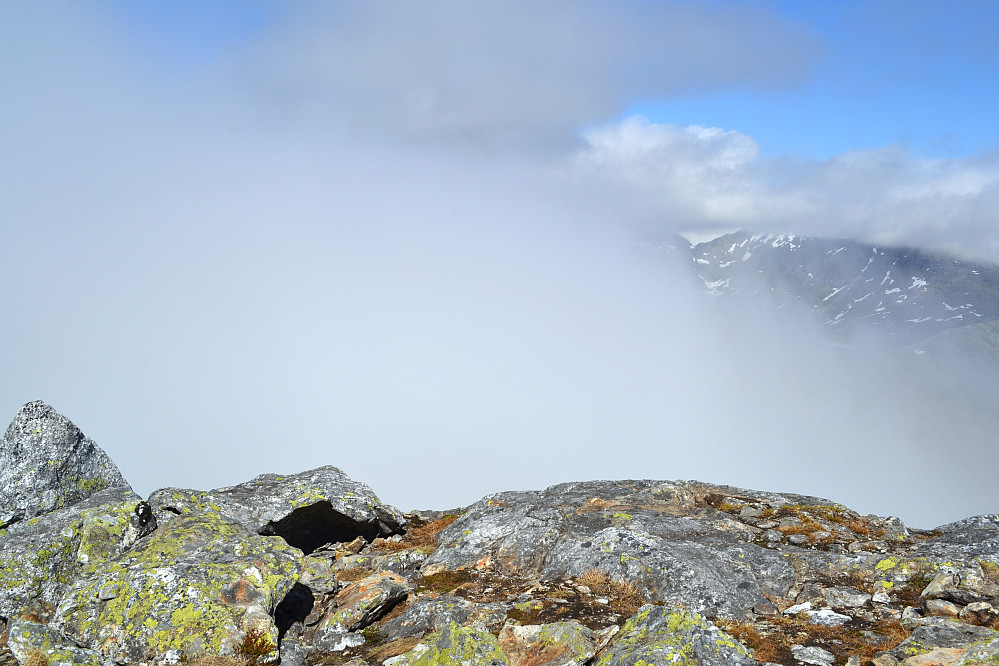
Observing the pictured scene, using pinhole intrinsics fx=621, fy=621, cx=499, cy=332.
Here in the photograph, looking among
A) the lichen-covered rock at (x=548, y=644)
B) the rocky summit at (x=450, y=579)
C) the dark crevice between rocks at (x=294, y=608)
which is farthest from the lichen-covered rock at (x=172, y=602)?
the lichen-covered rock at (x=548, y=644)

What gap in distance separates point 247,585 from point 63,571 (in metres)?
6.18

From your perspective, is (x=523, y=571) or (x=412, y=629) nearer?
(x=412, y=629)

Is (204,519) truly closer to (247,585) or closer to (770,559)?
(247,585)

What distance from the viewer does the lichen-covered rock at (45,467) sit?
Answer: 20.0m

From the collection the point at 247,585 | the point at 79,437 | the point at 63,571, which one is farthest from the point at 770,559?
the point at 79,437

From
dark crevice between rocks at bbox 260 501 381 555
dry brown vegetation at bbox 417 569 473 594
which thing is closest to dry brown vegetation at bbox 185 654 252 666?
dry brown vegetation at bbox 417 569 473 594

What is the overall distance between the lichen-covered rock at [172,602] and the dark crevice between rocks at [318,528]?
20.7ft

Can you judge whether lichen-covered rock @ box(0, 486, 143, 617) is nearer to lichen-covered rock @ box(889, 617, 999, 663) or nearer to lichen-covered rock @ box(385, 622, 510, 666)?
lichen-covered rock @ box(385, 622, 510, 666)

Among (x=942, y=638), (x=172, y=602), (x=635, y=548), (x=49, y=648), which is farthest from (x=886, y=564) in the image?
(x=49, y=648)

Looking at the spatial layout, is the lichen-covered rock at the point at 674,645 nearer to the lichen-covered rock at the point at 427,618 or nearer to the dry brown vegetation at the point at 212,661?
the lichen-covered rock at the point at 427,618

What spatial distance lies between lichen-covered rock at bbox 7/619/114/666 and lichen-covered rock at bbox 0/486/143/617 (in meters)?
3.09

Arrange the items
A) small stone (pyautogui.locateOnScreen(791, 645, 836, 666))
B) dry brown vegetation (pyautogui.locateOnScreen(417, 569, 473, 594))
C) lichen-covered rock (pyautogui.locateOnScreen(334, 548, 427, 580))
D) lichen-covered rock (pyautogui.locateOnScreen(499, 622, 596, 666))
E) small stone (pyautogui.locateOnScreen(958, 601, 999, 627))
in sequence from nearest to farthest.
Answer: lichen-covered rock (pyautogui.locateOnScreen(499, 622, 596, 666)), small stone (pyautogui.locateOnScreen(791, 645, 836, 666)), small stone (pyautogui.locateOnScreen(958, 601, 999, 627)), dry brown vegetation (pyautogui.locateOnScreen(417, 569, 473, 594)), lichen-covered rock (pyautogui.locateOnScreen(334, 548, 427, 580))

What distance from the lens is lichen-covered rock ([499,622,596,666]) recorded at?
1225cm

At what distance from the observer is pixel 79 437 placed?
22.4 metres
